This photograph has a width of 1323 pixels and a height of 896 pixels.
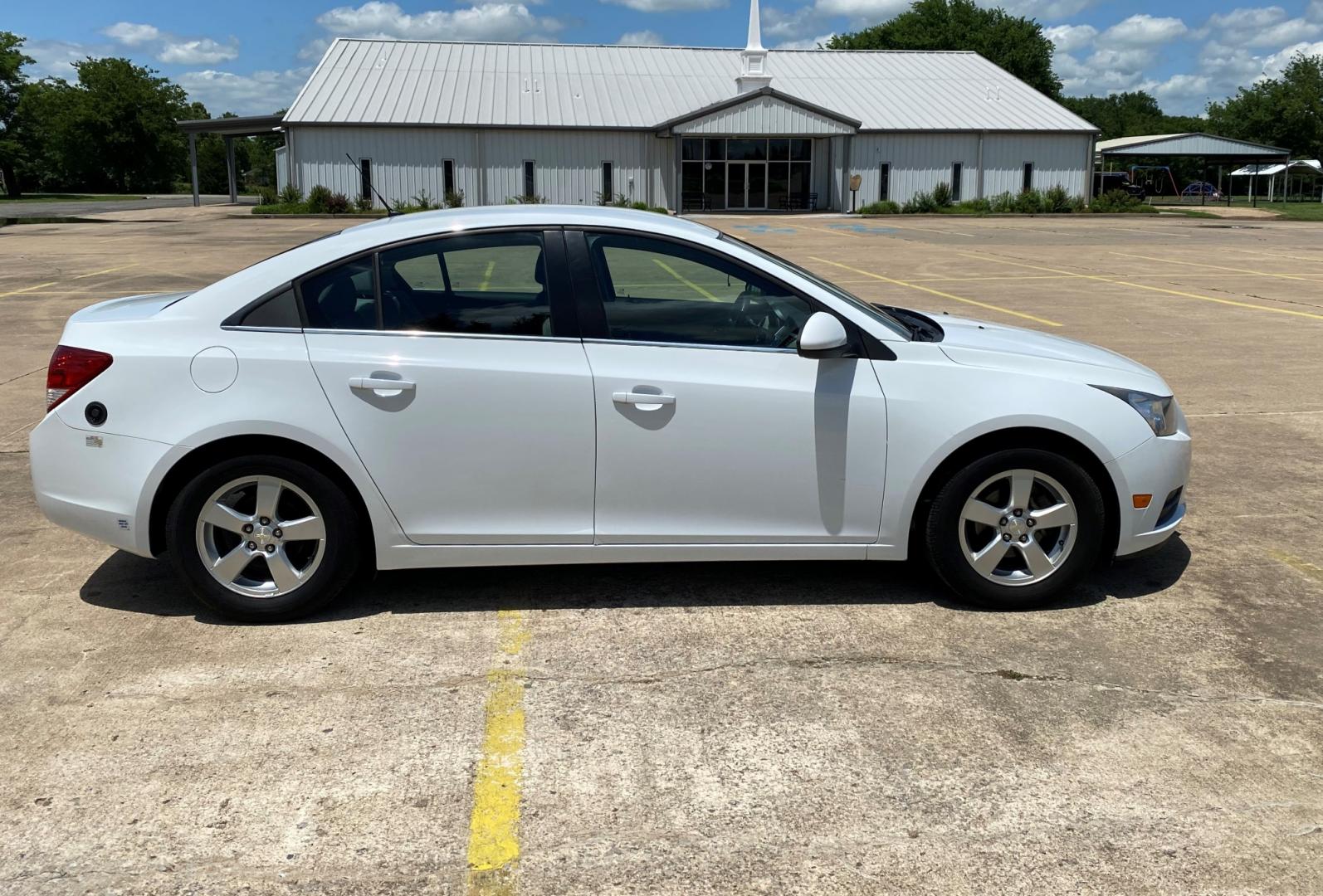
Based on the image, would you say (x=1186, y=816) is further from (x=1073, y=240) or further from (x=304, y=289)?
(x=1073, y=240)

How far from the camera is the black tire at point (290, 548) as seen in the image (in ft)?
14.5

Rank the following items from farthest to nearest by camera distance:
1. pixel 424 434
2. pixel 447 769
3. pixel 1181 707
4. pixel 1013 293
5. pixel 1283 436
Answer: pixel 1013 293
pixel 1283 436
pixel 424 434
pixel 1181 707
pixel 447 769

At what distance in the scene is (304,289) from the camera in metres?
4.53

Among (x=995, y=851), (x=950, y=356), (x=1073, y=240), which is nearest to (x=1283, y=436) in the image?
(x=950, y=356)

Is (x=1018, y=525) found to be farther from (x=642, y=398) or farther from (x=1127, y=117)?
(x=1127, y=117)

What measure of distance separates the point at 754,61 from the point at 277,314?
158ft

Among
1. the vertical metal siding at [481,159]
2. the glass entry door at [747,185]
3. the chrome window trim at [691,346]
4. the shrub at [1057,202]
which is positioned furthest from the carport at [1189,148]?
the chrome window trim at [691,346]

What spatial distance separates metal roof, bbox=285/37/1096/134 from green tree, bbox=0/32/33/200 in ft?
130

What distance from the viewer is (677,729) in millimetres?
3725

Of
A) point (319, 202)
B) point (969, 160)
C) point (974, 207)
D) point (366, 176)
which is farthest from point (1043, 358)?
point (969, 160)

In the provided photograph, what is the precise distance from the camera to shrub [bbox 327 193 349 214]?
44562mm

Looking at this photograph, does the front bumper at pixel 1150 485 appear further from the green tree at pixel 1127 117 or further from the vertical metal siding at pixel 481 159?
the green tree at pixel 1127 117

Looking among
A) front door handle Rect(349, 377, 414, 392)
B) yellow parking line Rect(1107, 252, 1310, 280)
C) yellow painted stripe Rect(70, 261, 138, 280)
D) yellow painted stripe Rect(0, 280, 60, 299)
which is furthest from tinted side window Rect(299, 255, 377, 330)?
yellow parking line Rect(1107, 252, 1310, 280)

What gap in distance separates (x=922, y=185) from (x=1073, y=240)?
2098 centimetres
